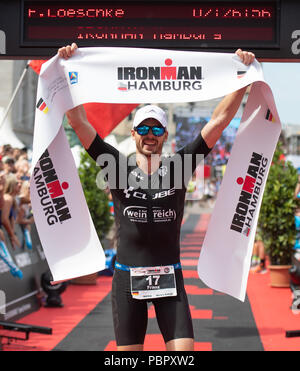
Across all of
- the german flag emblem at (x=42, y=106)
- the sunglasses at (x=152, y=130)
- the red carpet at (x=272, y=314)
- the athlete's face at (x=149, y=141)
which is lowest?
the red carpet at (x=272, y=314)

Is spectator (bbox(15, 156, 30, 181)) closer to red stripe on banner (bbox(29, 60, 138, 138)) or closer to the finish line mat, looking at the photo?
the finish line mat

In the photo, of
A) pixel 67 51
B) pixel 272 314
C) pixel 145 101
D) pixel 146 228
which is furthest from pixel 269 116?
pixel 272 314

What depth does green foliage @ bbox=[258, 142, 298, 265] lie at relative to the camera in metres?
11.0

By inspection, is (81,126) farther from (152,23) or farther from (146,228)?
(152,23)

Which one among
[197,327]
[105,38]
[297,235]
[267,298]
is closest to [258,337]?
[197,327]

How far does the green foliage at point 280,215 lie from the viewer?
11031mm

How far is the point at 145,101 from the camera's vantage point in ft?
14.7

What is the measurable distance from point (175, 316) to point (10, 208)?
4.80 metres

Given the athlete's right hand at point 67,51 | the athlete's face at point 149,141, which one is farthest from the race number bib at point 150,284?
the athlete's right hand at point 67,51

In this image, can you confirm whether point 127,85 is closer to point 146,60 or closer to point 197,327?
point 146,60

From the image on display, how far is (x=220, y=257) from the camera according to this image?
4.39 metres

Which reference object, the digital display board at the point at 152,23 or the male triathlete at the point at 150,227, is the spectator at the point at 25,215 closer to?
the digital display board at the point at 152,23

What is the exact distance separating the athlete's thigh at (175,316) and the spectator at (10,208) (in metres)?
4.37

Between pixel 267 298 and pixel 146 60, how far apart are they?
255 inches
